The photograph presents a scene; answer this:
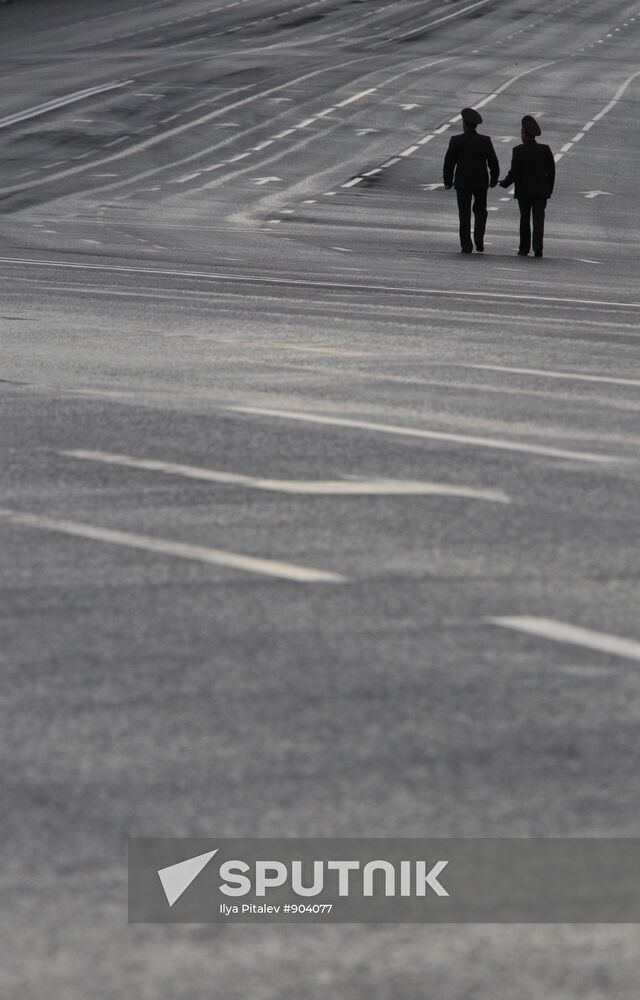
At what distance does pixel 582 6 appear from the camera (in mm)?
87500

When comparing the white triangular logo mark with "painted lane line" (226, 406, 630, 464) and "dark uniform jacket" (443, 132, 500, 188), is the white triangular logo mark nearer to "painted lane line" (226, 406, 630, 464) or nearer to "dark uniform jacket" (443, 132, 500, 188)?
"painted lane line" (226, 406, 630, 464)

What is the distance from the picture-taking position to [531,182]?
22.4m

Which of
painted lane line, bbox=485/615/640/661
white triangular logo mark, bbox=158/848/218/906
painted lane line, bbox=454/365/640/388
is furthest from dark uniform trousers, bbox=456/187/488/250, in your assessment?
white triangular logo mark, bbox=158/848/218/906

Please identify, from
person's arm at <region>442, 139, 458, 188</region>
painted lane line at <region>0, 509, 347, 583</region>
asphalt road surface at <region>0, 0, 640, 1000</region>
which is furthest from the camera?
person's arm at <region>442, 139, 458, 188</region>

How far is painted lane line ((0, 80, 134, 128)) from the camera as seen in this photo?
4647 centimetres

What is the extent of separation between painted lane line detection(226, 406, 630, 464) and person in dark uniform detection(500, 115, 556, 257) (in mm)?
12704

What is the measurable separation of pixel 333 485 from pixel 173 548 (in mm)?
1405

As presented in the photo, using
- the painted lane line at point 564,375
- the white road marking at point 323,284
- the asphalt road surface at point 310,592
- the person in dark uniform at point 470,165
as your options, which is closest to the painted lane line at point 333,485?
the asphalt road surface at point 310,592

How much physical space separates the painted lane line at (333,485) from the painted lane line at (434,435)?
40.0 inches

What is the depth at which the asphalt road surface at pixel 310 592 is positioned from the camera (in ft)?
12.0

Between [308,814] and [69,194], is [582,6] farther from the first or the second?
[308,814]

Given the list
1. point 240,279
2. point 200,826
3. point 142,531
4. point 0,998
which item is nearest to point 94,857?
point 200,826

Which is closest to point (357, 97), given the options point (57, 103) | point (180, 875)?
point (57, 103)

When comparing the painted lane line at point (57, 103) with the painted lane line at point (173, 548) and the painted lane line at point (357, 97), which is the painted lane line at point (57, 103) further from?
the painted lane line at point (173, 548)
